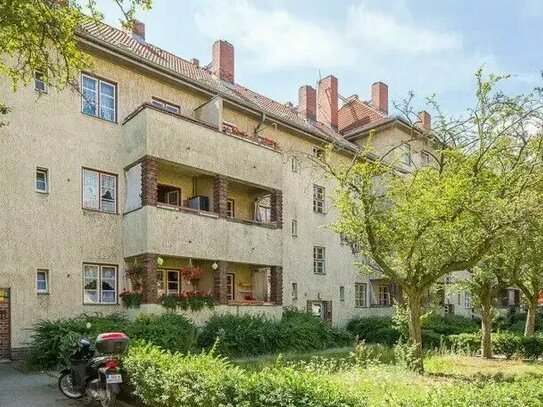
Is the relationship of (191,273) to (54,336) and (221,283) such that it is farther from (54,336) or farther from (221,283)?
(54,336)

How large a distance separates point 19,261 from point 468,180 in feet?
44.6

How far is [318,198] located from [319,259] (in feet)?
10.8

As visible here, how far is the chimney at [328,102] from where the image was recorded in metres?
35.3

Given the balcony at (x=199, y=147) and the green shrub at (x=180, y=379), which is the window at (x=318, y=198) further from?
the green shrub at (x=180, y=379)

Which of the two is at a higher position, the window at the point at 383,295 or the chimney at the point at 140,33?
the chimney at the point at 140,33

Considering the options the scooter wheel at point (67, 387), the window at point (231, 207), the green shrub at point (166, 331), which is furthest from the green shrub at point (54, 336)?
the window at point (231, 207)

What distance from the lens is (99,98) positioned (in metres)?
19.6

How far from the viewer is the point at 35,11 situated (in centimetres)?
876

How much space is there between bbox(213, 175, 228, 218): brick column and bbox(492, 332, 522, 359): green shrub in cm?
1221

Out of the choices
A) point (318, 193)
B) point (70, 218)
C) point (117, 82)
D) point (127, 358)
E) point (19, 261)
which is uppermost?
point (117, 82)

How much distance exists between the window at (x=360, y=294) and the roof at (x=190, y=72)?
8.11 meters

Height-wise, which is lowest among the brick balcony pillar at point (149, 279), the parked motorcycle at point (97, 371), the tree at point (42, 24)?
the parked motorcycle at point (97, 371)

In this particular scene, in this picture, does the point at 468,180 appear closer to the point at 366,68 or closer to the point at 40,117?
the point at 366,68

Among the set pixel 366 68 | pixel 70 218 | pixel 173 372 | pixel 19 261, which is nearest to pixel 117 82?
pixel 70 218
